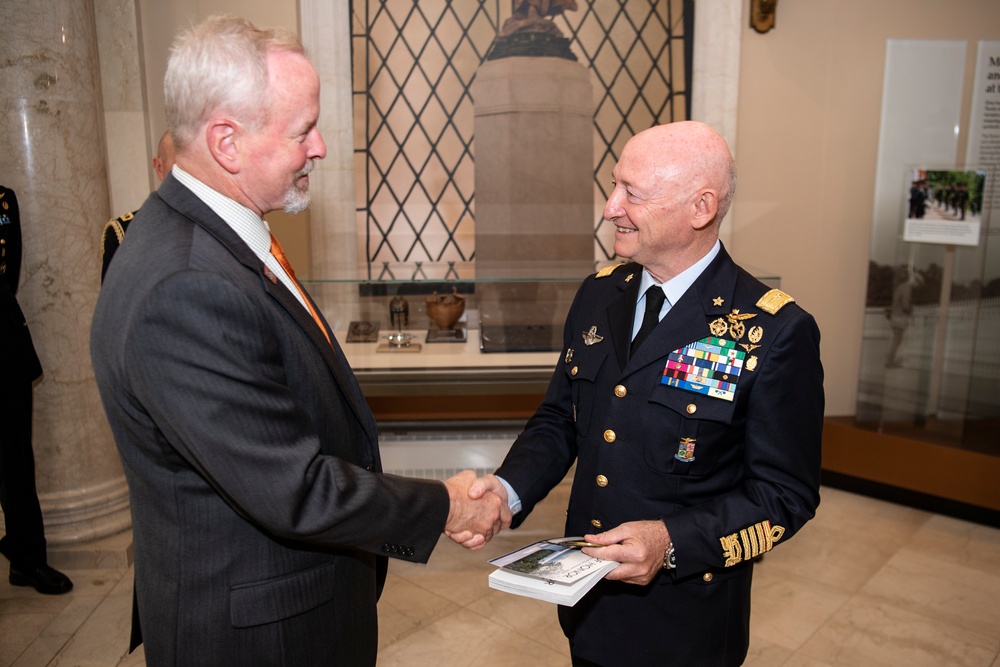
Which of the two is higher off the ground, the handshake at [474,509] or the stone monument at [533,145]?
the stone monument at [533,145]

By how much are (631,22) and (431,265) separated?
2.02m

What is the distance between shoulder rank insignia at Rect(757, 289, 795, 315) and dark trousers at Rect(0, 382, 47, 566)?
10.4 ft

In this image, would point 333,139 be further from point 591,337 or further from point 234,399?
point 234,399

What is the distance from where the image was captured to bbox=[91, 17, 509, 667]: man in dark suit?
129 cm

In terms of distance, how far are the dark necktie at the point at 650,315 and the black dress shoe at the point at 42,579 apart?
3242 mm

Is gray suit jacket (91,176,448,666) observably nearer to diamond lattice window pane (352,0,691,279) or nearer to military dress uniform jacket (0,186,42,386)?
military dress uniform jacket (0,186,42,386)

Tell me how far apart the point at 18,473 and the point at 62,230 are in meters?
1.14

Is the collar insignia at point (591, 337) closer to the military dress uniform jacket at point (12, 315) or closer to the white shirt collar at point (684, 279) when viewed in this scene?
the white shirt collar at point (684, 279)

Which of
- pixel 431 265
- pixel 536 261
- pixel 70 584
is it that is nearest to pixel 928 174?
pixel 536 261

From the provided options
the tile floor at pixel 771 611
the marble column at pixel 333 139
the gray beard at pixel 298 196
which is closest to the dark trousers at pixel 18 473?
the tile floor at pixel 771 611

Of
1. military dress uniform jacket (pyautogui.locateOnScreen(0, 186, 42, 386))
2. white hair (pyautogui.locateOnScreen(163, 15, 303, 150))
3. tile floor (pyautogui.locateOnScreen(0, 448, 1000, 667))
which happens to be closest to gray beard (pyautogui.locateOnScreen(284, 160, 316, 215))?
white hair (pyautogui.locateOnScreen(163, 15, 303, 150))

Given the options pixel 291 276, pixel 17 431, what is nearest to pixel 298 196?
pixel 291 276

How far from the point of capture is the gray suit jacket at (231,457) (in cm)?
128

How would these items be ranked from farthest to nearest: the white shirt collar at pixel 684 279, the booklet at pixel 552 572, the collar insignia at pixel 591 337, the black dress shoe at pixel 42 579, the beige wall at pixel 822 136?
the beige wall at pixel 822 136 < the black dress shoe at pixel 42 579 < the collar insignia at pixel 591 337 < the white shirt collar at pixel 684 279 < the booklet at pixel 552 572
